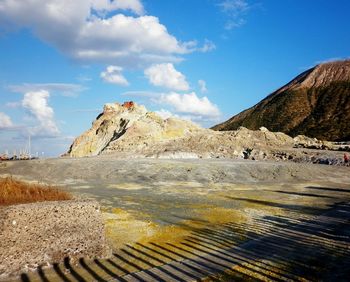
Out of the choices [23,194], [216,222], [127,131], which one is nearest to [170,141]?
[127,131]

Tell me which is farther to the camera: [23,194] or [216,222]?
[216,222]

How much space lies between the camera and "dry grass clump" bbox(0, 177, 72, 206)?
40.2 feet

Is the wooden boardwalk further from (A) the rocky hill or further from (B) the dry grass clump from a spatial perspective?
(A) the rocky hill

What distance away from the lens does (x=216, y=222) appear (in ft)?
57.6

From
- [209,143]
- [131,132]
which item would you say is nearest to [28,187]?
[209,143]

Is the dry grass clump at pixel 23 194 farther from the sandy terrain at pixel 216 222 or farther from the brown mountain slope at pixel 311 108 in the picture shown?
the brown mountain slope at pixel 311 108

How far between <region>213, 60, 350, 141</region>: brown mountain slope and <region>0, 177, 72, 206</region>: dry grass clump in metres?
97.5

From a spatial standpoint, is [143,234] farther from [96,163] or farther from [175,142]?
[175,142]

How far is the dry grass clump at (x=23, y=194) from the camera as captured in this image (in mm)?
12255

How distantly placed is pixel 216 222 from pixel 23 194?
28.7ft

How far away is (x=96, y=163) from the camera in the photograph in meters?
42.7

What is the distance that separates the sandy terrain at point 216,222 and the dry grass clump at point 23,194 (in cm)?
262

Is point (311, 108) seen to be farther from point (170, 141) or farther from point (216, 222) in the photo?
point (216, 222)

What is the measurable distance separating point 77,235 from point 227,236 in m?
6.00
